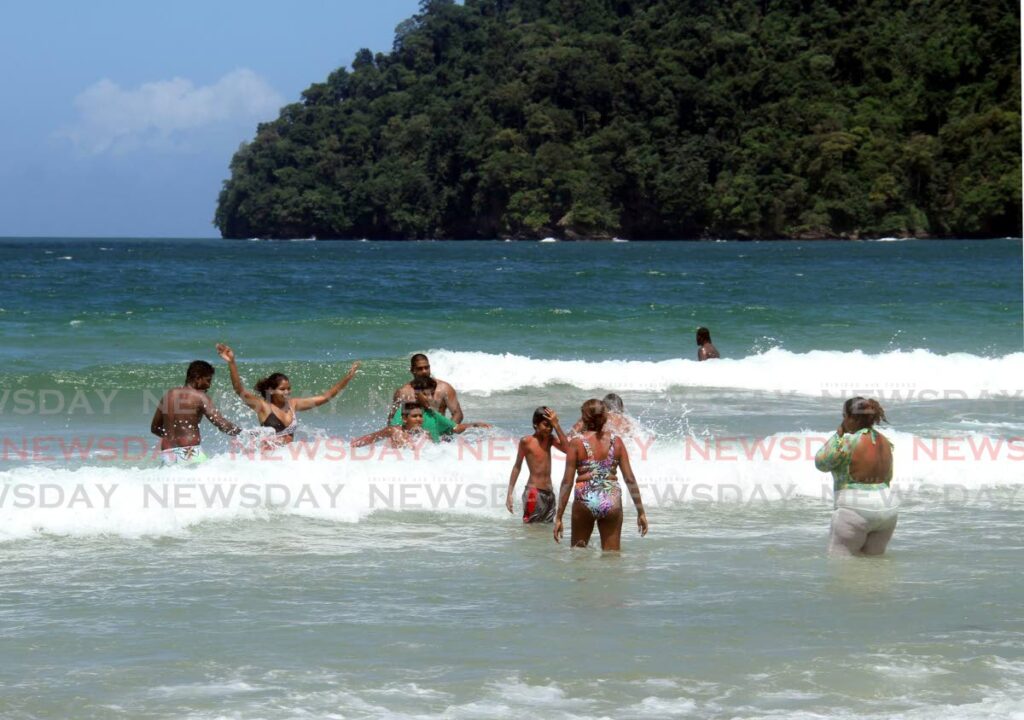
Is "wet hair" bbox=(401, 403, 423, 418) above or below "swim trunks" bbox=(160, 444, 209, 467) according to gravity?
above

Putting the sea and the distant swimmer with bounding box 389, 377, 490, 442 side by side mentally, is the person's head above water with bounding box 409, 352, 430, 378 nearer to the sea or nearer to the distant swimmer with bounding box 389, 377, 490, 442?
the distant swimmer with bounding box 389, 377, 490, 442

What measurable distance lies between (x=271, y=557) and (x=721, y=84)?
111 m

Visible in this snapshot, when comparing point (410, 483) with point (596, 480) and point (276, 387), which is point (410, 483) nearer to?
point (276, 387)

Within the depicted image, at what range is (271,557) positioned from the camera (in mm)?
8844

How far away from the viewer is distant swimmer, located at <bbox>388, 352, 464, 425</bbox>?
38.4ft

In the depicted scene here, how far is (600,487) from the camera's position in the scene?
8.59 m

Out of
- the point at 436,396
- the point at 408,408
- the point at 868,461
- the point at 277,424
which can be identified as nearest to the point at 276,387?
the point at 277,424

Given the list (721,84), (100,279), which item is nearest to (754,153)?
(721,84)

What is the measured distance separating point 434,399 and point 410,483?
3.11ft

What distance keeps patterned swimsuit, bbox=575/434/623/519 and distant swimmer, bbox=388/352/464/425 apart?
128 inches

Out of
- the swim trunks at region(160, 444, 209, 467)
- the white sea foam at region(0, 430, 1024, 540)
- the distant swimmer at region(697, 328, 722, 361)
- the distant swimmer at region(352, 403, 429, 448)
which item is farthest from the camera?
the distant swimmer at region(697, 328, 722, 361)

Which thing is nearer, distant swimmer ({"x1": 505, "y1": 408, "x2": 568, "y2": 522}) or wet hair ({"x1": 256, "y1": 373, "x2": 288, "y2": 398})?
distant swimmer ({"x1": 505, "y1": 408, "x2": 568, "y2": 522})

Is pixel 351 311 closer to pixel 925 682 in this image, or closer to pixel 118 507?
pixel 118 507

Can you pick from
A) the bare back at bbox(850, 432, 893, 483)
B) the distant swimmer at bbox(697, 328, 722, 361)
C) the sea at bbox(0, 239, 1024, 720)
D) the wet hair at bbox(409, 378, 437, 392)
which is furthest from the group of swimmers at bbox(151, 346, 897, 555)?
the distant swimmer at bbox(697, 328, 722, 361)
